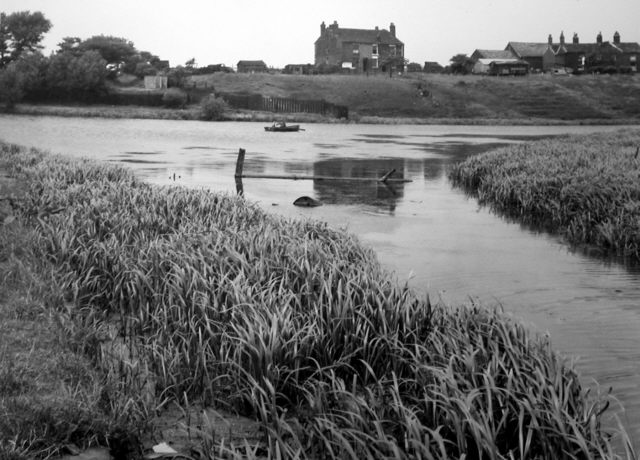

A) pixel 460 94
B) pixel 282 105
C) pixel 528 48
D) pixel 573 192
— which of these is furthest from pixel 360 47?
pixel 573 192

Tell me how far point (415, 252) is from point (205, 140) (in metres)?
44.2

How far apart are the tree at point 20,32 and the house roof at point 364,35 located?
5185cm

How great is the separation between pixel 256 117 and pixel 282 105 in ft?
31.4

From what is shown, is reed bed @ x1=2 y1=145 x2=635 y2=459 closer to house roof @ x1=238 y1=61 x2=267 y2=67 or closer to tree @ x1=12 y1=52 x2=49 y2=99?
tree @ x1=12 y1=52 x2=49 y2=99

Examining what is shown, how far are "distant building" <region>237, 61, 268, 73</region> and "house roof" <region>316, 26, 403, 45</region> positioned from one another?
46.9ft

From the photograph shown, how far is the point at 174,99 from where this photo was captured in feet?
351

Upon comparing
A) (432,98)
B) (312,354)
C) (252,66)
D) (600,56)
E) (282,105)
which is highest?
(600,56)

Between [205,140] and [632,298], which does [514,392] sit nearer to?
[632,298]

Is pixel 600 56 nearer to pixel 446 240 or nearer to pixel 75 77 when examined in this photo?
pixel 75 77

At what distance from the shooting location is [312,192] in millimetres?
29375

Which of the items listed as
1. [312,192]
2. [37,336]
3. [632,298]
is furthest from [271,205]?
[37,336]

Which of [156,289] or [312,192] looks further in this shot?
[312,192]

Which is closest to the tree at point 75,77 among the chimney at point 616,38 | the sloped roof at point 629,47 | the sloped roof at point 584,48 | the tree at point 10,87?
the tree at point 10,87

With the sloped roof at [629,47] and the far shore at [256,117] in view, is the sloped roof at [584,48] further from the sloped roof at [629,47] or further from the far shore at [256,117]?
the far shore at [256,117]
